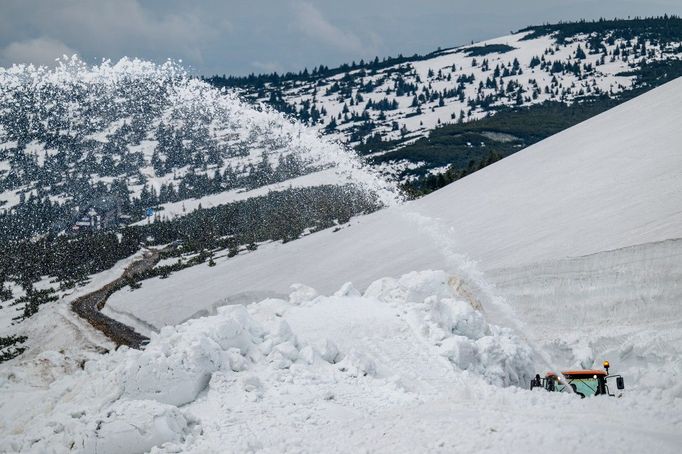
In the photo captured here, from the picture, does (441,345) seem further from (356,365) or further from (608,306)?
(608,306)

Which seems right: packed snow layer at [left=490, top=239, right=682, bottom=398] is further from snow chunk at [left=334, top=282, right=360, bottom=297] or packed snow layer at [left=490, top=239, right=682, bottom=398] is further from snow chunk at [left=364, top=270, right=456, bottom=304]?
snow chunk at [left=334, top=282, right=360, bottom=297]

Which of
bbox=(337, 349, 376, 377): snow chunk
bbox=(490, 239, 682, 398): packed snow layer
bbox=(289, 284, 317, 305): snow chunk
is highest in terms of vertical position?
Answer: bbox=(289, 284, 317, 305): snow chunk

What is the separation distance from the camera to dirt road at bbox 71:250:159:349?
111 feet

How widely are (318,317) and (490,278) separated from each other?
8.54 m

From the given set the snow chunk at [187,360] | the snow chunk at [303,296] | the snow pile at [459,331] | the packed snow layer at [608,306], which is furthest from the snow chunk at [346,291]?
the packed snow layer at [608,306]

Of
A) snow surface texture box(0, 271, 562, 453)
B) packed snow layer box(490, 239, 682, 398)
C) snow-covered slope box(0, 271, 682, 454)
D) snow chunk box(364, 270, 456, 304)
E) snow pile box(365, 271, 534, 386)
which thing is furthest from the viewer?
snow chunk box(364, 270, 456, 304)

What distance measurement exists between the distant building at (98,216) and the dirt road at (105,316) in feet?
212

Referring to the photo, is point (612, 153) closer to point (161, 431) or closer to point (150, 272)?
point (161, 431)

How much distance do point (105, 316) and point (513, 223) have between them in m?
29.4

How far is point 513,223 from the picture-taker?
28734 mm

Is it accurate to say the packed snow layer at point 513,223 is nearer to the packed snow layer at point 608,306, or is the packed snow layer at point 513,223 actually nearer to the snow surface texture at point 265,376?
the packed snow layer at point 608,306

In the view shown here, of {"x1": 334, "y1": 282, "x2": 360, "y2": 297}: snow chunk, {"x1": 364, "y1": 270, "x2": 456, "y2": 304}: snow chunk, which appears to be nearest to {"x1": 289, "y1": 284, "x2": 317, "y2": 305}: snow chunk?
{"x1": 334, "y1": 282, "x2": 360, "y2": 297}: snow chunk

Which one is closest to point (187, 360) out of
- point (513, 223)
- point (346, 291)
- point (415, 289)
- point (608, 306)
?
point (346, 291)

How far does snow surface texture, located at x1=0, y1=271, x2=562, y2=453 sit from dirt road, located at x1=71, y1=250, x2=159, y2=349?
11764 mm
